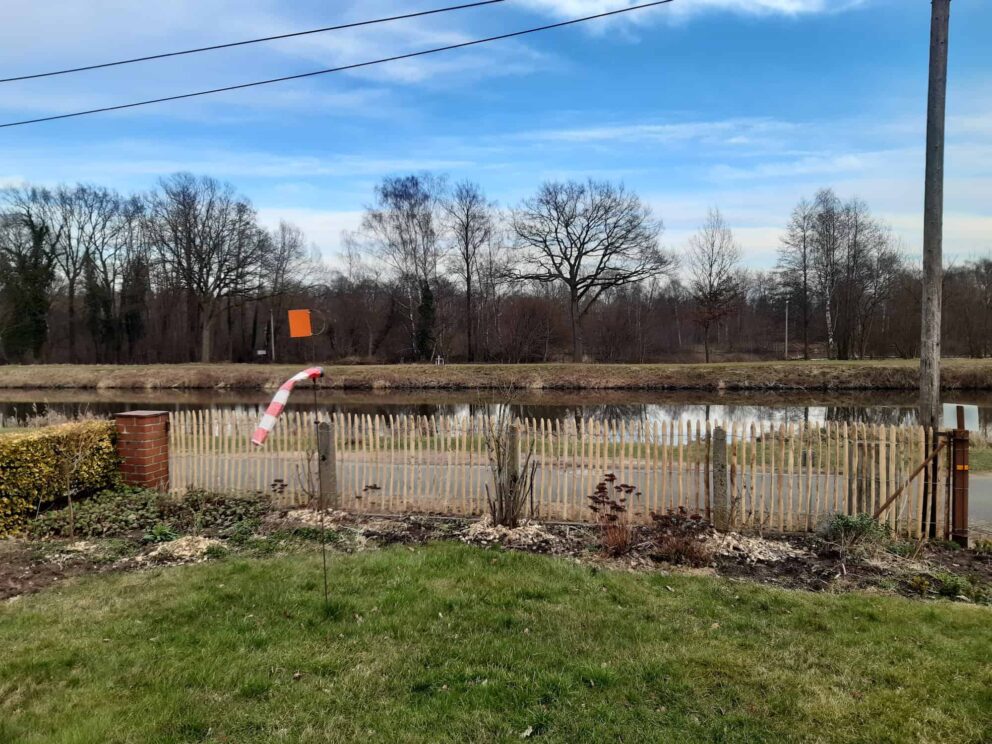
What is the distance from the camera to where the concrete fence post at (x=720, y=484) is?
681 cm

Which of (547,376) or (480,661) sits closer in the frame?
(480,661)

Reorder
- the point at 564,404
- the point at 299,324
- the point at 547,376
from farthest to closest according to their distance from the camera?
the point at 547,376 < the point at 564,404 < the point at 299,324

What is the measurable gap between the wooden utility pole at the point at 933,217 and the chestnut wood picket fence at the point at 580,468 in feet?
2.31

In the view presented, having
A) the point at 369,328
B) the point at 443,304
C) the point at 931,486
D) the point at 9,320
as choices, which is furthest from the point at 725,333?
the point at 9,320

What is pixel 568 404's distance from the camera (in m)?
26.8

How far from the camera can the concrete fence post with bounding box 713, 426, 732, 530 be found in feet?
22.4

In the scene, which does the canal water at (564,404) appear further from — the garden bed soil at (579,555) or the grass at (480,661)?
the grass at (480,661)

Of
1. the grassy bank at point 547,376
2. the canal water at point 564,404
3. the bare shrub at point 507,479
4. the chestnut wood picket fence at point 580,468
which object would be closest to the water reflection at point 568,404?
the canal water at point 564,404

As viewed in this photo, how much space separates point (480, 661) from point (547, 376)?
103 ft

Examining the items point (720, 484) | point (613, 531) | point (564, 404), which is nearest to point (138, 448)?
point (613, 531)

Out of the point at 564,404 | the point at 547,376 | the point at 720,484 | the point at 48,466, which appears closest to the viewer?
the point at 720,484

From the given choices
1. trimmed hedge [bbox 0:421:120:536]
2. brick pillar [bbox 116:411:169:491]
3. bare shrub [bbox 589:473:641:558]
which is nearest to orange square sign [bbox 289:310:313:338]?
bare shrub [bbox 589:473:641:558]

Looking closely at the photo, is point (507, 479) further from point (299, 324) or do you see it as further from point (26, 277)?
point (26, 277)

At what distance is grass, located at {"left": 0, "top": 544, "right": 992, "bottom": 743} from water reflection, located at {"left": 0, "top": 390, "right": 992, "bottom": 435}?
14175mm
